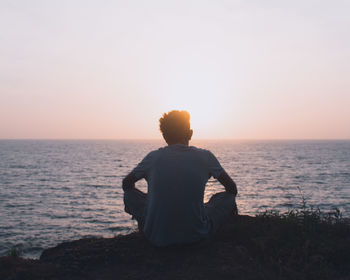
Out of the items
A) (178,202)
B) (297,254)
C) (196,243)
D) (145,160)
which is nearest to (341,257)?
(297,254)

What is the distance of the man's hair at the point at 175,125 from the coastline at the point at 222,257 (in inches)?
65.0

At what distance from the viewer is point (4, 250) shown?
14.1 metres

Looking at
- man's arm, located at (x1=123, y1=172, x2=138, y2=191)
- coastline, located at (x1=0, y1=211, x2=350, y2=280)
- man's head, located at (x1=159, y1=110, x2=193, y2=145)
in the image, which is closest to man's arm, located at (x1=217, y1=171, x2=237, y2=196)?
man's head, located at (x1=159, y1=110, x2=193, y2=145)

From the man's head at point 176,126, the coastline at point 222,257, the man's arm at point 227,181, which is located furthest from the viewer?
the man's arm at point 227,181

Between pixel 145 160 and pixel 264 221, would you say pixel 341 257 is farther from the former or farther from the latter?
pixel 145 160

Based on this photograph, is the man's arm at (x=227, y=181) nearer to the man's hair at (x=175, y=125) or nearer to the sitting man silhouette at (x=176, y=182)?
the sitting man silhouette at (x=176, y=182)

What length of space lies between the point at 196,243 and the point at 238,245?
2.67 ft

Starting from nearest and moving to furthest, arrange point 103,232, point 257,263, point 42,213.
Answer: point 257,263, point 103,232, point 42,213

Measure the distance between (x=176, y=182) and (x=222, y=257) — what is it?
137 cm

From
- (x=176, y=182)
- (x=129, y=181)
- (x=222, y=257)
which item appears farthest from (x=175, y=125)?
(x=222, y=257)

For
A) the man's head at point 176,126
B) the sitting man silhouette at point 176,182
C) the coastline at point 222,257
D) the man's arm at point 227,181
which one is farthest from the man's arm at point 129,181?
the man's arm at point 227,181

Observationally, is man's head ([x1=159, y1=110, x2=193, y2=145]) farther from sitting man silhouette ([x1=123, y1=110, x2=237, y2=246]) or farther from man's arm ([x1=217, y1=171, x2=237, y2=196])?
man's arm ([x1=217, y1=171, x2=237, y2=196])

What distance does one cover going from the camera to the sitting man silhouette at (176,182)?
4.45 meters

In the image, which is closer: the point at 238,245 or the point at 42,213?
the point at 238,245
